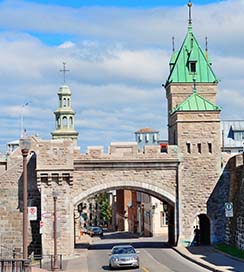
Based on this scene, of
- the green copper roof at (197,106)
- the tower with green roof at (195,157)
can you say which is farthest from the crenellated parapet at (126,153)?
the green copper roof at (197,106)

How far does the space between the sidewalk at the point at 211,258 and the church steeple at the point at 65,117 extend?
44.4 m

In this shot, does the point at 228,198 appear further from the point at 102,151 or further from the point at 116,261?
the point at 116,261

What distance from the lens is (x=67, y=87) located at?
90.3 m

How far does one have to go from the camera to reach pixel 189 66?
5812 centimetres

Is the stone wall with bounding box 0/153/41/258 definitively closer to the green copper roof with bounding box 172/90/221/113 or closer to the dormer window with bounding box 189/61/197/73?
the green copper roof with bounding box 172/90/221/113

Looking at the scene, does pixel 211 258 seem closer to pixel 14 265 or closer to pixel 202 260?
pixel 202 260

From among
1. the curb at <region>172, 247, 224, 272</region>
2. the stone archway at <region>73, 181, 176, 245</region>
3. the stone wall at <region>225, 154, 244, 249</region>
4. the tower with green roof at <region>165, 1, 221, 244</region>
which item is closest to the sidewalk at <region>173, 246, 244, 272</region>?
the curb at <region>172, 247, 224, 272</region>

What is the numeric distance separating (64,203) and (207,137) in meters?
10.7

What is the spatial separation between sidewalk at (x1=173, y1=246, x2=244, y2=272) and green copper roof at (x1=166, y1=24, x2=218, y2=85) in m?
15.7

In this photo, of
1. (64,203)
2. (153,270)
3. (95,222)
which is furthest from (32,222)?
(95,222)

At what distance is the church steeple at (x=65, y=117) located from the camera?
299 feet

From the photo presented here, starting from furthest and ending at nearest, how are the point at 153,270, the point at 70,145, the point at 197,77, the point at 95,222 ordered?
the point at 95,222 < the point at 197,77 < the point at 70,145 < the point at 153,270

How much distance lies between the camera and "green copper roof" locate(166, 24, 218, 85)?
190 feet

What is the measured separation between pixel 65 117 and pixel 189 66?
36.7 metres
